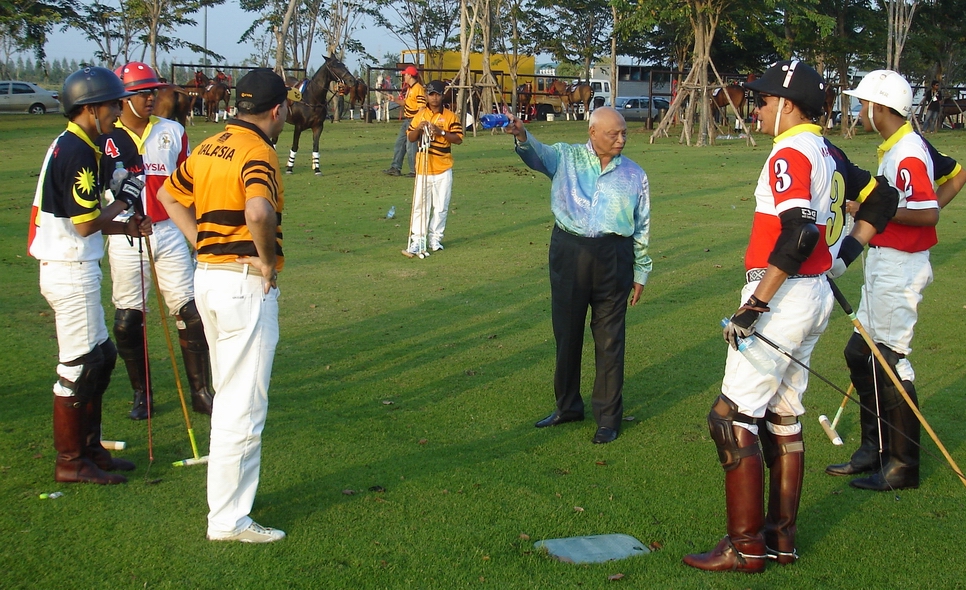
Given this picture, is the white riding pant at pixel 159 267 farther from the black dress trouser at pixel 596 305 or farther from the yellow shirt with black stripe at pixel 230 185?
the black dress trouser at pixel 596 305

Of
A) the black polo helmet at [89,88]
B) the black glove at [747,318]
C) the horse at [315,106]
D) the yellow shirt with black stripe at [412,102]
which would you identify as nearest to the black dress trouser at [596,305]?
the black glove at [747,318]

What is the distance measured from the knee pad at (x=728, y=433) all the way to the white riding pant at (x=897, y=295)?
1534mm

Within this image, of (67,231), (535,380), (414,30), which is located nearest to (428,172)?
(535,380)

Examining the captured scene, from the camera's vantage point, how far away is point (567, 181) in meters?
5.90

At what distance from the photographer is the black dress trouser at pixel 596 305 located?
595 centimetres

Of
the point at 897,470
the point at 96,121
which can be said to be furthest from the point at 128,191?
the point at 897,470

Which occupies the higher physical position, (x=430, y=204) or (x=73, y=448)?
(x=430, y=204)

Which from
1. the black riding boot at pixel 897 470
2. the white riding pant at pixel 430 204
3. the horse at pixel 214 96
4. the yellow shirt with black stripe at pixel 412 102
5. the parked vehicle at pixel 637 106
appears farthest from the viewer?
the parked vehicle at pixel 637 106

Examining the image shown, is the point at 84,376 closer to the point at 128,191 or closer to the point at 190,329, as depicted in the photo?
the point at 128,191

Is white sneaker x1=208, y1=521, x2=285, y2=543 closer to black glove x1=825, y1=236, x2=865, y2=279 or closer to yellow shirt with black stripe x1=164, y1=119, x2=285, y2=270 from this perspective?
yellow shirt with black stripe x1=164, y1=119, x2=285, y2=270

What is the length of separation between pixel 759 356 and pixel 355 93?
103 feet

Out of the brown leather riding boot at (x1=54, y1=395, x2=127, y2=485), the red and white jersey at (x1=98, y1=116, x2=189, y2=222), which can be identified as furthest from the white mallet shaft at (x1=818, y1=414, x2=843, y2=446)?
the red and white jersey at (x1=98, y1=116, x2=189, y2=222)

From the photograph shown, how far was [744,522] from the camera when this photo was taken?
4.09 meters

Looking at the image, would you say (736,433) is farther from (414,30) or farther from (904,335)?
(414,30)
